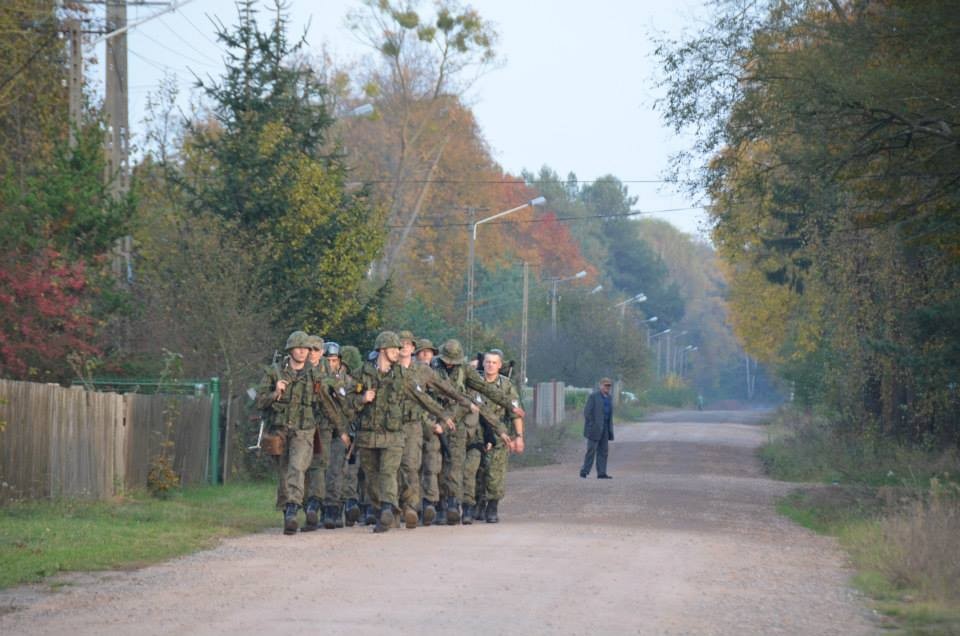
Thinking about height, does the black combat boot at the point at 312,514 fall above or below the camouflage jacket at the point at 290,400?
below

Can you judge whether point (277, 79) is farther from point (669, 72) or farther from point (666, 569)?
point (666, 569)

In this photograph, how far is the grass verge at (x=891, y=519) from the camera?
1173cm

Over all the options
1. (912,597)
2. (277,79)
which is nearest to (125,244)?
(277,79)

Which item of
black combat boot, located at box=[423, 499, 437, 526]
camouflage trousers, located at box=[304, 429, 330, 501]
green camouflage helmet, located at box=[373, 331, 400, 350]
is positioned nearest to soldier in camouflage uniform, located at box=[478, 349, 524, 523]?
black combat boot, located at box=[423, 499, 437, 526]

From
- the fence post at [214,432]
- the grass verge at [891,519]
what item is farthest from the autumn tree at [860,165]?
the fence post at [214,432]

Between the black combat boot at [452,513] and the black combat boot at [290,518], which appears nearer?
the black combat boot at [290,518]

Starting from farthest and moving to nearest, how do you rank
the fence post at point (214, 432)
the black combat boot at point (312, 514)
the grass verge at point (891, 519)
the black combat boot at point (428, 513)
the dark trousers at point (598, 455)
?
the dark trousers at point (598, 455) < the fence post at point (214, 432) < the black combat boot at point (428, 513) < the black combat boot at point (312, 514) < the grass verge at point (891, 519)

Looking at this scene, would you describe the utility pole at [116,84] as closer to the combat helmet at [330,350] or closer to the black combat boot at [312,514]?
the combat helmet at [330,350]

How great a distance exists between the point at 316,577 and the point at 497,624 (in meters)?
2.82

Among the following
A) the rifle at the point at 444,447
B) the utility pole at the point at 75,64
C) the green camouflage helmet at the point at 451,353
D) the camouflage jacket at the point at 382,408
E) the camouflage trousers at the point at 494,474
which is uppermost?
the utility pole at the point at 75,64

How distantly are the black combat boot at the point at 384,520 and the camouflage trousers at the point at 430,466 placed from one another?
4.04 ft

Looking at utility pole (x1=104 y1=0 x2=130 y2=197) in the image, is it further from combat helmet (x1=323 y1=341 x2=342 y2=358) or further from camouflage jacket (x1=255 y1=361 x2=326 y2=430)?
camouflage jacket (x1=255 y1=361 x2=326 y2=430)

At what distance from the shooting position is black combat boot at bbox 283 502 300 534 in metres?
16.3

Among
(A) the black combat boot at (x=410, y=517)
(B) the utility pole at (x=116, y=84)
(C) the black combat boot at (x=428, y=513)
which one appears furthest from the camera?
(B) the utility pole at (x=116, y=84)
